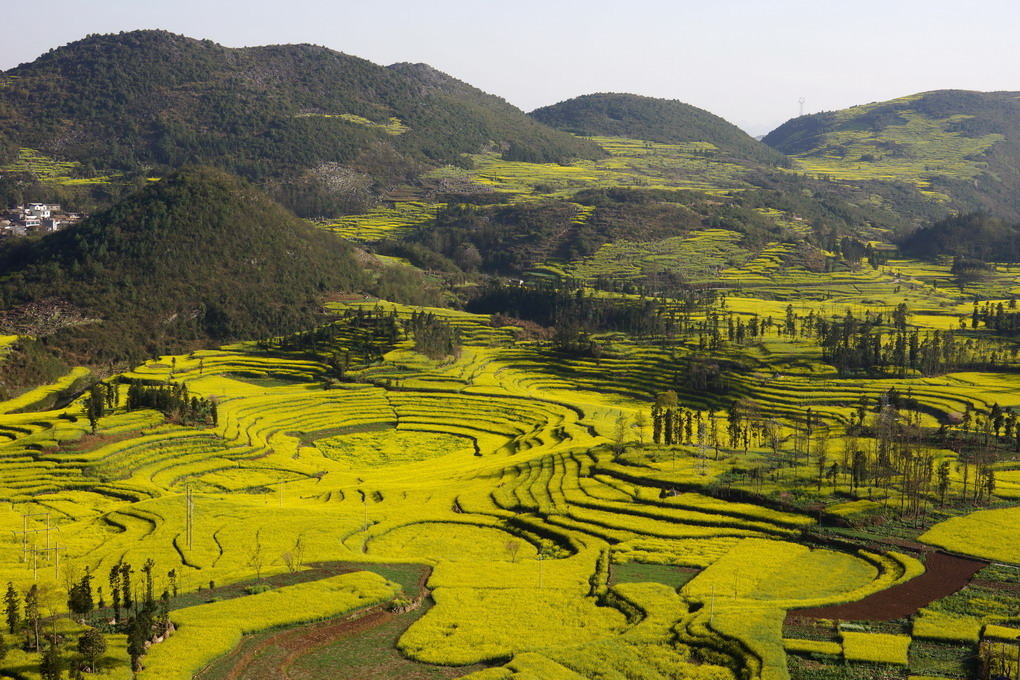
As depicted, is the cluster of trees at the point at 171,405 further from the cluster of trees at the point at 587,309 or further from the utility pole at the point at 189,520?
the cluster of trees at the point at 587,309

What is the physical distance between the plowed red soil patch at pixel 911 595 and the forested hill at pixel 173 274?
345ft

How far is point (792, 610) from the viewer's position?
48281 mm

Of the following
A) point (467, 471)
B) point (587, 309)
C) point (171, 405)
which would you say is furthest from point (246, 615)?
point (587, 309)

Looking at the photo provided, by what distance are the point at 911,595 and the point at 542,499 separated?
27.8 meters

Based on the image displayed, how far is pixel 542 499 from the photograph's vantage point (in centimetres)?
7112

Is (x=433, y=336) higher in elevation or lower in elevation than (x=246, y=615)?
higher

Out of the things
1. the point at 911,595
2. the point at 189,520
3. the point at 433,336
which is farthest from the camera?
the point at 433,336

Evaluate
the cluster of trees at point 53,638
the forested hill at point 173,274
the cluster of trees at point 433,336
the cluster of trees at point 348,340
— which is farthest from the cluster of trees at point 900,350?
the cluster of trees at point 53,638

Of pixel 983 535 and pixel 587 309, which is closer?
pixel 983 535

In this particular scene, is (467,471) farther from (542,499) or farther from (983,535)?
(983,535)

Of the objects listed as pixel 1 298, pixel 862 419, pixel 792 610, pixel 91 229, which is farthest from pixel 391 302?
pixel 792 610

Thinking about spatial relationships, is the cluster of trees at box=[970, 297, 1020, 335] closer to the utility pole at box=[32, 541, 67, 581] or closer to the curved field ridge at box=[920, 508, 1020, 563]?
the curved field ridge at box=[920, 508, 1020, 563]

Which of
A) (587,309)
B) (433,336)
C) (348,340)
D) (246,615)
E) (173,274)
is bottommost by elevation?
(246,615)

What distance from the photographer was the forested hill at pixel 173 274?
135 meters
